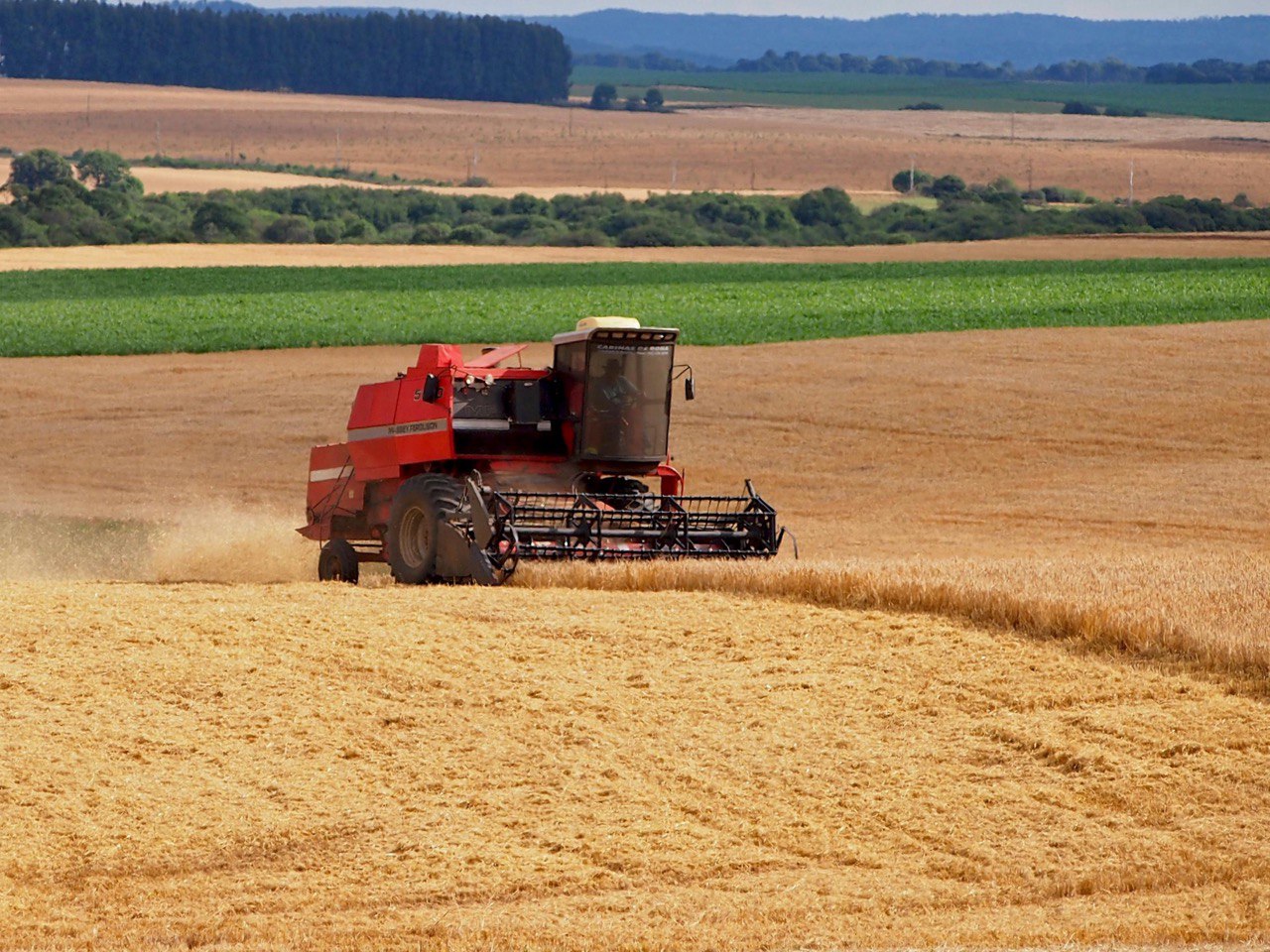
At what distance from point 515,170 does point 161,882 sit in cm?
10659

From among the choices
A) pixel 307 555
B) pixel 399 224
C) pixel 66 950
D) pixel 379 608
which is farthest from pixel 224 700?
pixel 399 224

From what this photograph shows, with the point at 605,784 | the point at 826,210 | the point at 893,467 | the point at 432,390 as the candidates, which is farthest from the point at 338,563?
the point at 826,210

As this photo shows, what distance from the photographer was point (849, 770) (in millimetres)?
10758

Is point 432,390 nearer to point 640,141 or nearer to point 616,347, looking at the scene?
point 616,347

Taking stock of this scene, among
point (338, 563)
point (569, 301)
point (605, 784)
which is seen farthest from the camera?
point (569, 301)

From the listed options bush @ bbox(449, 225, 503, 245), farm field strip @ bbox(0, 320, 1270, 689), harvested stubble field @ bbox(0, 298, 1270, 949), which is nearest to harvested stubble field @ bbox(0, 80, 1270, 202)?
bush @ bbox(449, 225, 503, 245)

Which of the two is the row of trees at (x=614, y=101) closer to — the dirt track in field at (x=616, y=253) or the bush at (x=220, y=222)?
the bush at (x=220, y=222)

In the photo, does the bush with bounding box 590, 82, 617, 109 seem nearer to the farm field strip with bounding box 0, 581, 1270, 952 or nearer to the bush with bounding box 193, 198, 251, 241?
the bush with bounding box 193, 198, 251, 241

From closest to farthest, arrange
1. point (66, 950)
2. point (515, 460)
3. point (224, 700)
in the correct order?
1. point (66, 950)
2. point (224, 700)
3. point (515, 460)

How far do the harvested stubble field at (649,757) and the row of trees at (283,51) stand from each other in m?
155

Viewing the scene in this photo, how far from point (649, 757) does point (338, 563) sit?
7810mm

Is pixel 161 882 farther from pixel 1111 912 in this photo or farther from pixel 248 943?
pixel 1111 912

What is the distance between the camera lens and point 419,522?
17.1m

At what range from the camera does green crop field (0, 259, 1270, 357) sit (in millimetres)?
39812
